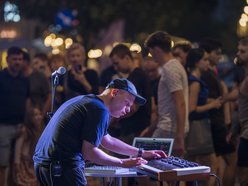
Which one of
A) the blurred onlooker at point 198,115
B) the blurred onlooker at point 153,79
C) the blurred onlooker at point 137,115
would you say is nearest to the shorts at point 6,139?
the blurred onlooker at point 137,115

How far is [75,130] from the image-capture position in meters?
6.55

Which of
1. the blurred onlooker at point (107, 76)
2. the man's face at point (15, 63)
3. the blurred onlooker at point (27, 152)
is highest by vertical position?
the man's face at point (15, 63)

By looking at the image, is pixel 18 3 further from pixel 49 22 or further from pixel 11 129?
pixel 11 129

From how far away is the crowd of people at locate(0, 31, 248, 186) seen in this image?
904 cm

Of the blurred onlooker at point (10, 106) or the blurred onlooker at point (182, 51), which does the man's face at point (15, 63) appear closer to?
the blurred onlooker at point (10, 106)

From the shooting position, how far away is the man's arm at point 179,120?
8.71 m

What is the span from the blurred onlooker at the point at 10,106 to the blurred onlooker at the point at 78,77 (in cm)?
58

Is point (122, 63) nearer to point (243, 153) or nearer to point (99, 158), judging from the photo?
point (243, 153)

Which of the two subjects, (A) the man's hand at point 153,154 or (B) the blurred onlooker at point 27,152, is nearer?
(A) the man's hand at point 153,154

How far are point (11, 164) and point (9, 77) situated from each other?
1163 mm

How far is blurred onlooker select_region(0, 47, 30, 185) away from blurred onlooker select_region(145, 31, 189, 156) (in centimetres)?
236

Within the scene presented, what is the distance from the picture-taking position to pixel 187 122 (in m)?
9.27

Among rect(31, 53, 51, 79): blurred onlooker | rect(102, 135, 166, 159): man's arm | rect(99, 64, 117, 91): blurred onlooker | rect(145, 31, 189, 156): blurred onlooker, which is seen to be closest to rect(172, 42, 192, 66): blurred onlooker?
rect(99, 64, 117, 91): blurred onlooker

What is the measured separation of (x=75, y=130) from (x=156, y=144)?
1.58 meters
